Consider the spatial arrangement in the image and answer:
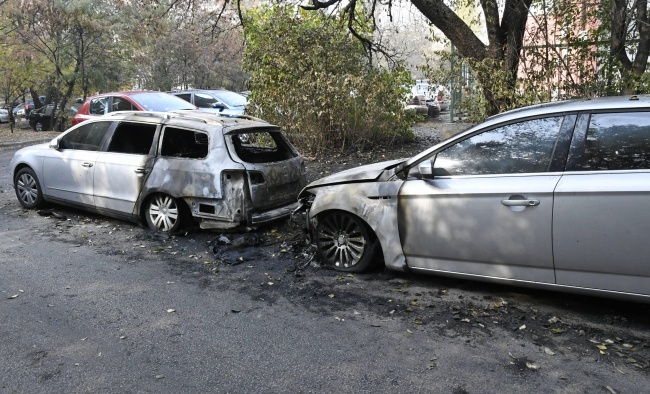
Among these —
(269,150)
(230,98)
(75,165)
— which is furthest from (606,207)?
(230,98)

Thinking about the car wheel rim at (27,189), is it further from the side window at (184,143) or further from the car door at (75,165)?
the side window at (184,143)

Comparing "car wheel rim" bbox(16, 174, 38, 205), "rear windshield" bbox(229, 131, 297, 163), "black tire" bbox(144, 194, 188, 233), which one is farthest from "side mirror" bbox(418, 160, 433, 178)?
"car wheel rim" bbox(16, 174, 38, 205)

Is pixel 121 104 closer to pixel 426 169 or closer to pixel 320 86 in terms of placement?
pixel 320 86

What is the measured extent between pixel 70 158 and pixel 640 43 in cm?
839

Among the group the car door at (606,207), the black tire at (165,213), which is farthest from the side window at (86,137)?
the car door at (606,207)

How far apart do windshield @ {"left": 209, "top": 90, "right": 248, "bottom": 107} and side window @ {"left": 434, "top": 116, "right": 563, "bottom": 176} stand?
1134 cm

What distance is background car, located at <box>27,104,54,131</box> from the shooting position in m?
24.9

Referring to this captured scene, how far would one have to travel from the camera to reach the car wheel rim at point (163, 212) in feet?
23.5

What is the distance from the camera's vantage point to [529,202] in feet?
14.4

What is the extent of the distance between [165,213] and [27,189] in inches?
115

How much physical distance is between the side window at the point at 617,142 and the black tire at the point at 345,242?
2.05 metres

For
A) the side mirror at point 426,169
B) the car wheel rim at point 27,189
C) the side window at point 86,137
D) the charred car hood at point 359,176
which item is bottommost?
the car wheel rim at point 27,189

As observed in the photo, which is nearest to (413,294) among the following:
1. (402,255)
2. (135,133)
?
(402,255)

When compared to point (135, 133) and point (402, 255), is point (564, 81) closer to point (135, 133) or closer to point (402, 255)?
point (402, 255)
